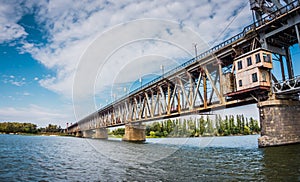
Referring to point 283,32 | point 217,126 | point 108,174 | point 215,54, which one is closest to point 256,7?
point 283,32

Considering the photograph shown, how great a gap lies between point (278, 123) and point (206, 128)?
2647 inches

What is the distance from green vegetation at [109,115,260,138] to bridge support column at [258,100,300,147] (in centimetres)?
5885

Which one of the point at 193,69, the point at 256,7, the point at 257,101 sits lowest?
the point at 257,101

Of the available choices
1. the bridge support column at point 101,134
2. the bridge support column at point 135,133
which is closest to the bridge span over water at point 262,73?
the bridge support column at point 135,133

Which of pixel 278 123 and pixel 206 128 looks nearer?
pixel 278 123

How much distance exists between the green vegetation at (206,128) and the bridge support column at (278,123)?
58852mm

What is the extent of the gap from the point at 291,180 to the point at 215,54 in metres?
27.5

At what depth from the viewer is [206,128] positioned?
91562mm

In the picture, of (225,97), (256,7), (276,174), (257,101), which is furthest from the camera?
(225,97)

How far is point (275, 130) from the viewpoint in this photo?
1019 inches

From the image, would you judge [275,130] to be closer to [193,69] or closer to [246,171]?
[246,171]

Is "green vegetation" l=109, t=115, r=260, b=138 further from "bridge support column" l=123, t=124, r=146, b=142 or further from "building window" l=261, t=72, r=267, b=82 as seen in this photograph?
"building window" l=261, t=72, r=267, b=82

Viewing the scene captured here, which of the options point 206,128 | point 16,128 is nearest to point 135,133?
point 206,128

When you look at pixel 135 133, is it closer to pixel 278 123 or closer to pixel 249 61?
pixel 249 61
